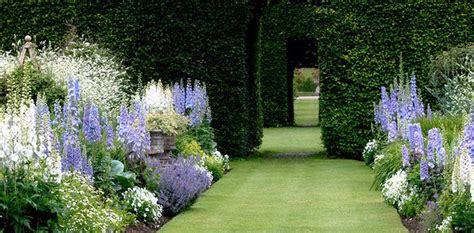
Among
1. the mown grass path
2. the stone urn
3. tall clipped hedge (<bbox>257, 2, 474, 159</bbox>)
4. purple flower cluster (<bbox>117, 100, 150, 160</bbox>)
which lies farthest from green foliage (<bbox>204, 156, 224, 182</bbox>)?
purple flower cluster (<bbox>117, 100, 150, 160</bbox>)

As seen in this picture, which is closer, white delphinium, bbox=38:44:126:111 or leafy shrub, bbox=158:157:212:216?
leafy shrub, bbox=158:157:212:216

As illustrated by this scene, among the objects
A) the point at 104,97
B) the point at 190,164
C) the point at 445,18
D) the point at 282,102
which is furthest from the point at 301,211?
the point at 282,102

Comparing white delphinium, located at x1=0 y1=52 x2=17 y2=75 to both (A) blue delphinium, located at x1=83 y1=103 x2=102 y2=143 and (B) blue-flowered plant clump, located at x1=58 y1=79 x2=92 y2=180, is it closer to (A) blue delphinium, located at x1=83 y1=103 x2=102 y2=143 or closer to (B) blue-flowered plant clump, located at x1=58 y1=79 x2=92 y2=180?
(B) blue-flowered plant clump, located at x1=58 y1=79 x2=92 y2=180

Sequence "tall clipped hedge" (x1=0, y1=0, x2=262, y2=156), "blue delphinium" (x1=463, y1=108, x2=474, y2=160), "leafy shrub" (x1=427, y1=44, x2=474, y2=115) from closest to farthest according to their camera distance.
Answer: "blue delphinium" (x1=463, y1=108, x2=474, y2=160) < "leafy shrub" (x1=427, y1=44, x2=474, y2=115) < "tall clipped hedge" (x1=0, y1=0, x2=262, y2=156)

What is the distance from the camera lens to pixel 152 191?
11.6 m

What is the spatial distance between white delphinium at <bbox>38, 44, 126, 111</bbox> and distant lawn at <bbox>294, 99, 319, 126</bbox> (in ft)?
43.8

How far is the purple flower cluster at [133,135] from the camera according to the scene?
11477 mm

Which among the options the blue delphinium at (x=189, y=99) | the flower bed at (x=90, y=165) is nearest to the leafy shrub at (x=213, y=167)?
the flower bed at (x=90, y=165)

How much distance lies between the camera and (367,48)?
61.1 ft

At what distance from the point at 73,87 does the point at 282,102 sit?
Result: 1765 cm

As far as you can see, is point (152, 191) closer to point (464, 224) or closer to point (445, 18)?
point (464, 224)

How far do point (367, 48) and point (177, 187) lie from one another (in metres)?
7.69

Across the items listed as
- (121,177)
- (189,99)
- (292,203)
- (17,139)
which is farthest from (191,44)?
(17,139)

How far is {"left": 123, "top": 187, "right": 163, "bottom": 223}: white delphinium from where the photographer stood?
1070 centimetres
